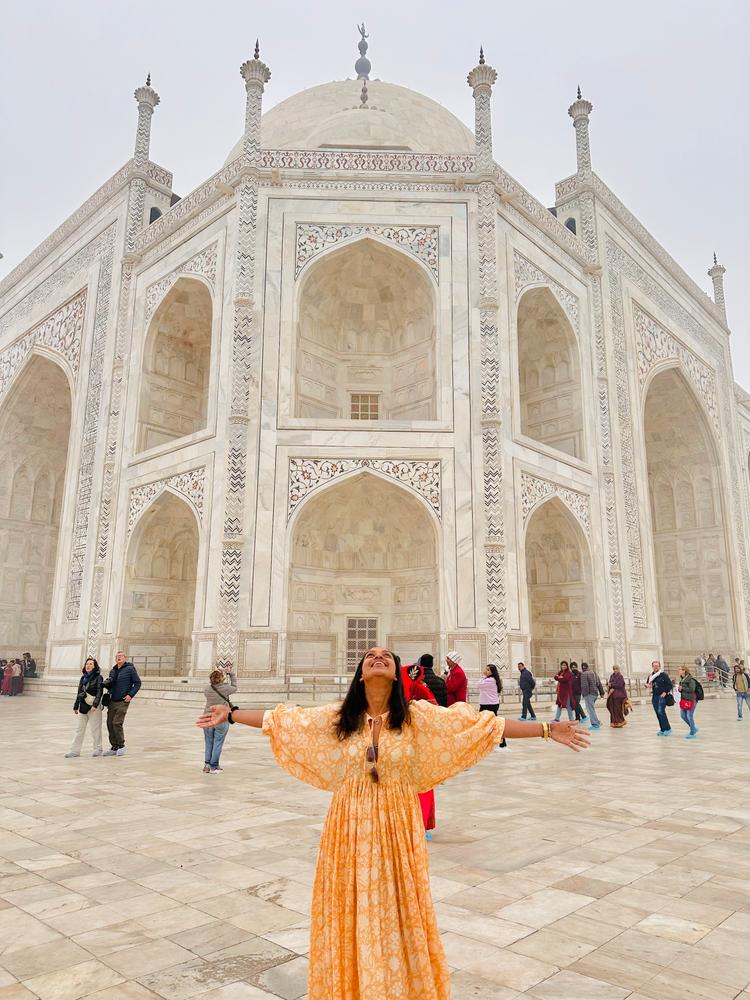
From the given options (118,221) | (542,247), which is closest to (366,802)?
(542,247)

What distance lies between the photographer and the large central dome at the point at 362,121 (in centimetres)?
2150

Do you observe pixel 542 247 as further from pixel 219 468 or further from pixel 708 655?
pixel 708 655

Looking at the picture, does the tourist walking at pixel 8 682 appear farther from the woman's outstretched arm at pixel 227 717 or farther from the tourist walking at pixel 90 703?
the woman's outstretched arm at pixel 227 717

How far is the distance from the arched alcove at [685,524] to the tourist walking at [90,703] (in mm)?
20933

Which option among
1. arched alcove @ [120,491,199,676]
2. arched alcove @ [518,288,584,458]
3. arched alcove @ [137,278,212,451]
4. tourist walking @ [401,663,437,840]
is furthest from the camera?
arched alcove @ [518,288,584,458]

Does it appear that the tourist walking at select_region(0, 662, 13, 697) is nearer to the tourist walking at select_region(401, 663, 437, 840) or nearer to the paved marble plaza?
the paved marble plaza

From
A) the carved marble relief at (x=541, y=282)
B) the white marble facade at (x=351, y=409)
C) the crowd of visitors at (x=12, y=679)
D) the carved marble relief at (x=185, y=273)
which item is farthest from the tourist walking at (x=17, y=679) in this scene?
the carved marble relief at (x=541, y=282)

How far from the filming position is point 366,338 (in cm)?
1788

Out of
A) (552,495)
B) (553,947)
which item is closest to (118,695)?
(553,947)

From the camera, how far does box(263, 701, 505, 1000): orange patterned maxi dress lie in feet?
6.19

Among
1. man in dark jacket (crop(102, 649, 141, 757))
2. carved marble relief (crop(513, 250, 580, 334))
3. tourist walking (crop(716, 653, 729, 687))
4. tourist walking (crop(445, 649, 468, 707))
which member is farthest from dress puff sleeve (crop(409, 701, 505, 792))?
tourist walking (crop(716, 653, 729, 687))

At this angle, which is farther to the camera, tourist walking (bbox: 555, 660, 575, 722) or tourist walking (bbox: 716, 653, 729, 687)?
tourist walking (bbox: 716, 653, 729, 687)

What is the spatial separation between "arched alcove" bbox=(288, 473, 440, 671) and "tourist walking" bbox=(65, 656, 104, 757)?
8.01m

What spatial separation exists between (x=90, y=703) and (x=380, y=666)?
615 cm
